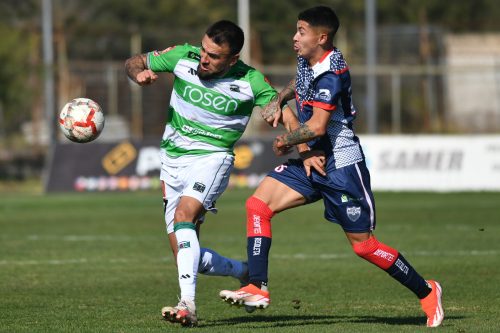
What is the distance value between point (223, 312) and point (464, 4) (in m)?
43.5

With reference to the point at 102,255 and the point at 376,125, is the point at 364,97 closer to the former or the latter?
the point at 376,125

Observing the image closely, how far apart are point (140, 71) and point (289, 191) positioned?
4.95 feet

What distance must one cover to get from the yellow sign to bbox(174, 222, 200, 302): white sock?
57.0 ft

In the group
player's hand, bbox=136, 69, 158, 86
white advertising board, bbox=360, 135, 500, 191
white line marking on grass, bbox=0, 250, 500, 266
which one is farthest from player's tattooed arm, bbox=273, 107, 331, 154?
white advertising board, bbox=360, 135, 500, 191

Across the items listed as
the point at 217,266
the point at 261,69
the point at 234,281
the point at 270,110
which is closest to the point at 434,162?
the point at 261,69

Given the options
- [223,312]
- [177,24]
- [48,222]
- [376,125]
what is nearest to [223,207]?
[48,222]

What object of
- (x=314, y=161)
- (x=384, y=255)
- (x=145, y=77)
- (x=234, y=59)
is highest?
(x=234, y=59)

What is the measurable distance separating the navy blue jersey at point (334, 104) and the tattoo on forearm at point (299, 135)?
0.19 m

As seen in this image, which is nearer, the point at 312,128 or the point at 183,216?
the point at 312,128

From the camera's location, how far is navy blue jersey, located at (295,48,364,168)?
8.16 metres

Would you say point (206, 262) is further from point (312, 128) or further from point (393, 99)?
point (393, 99)

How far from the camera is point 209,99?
8.66m

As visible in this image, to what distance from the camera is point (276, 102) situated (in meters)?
8.60

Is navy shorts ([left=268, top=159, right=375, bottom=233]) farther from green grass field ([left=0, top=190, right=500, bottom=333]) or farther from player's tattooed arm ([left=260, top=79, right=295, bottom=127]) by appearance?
green grass field ([left=0, top=190, right=500, bottom=333])
